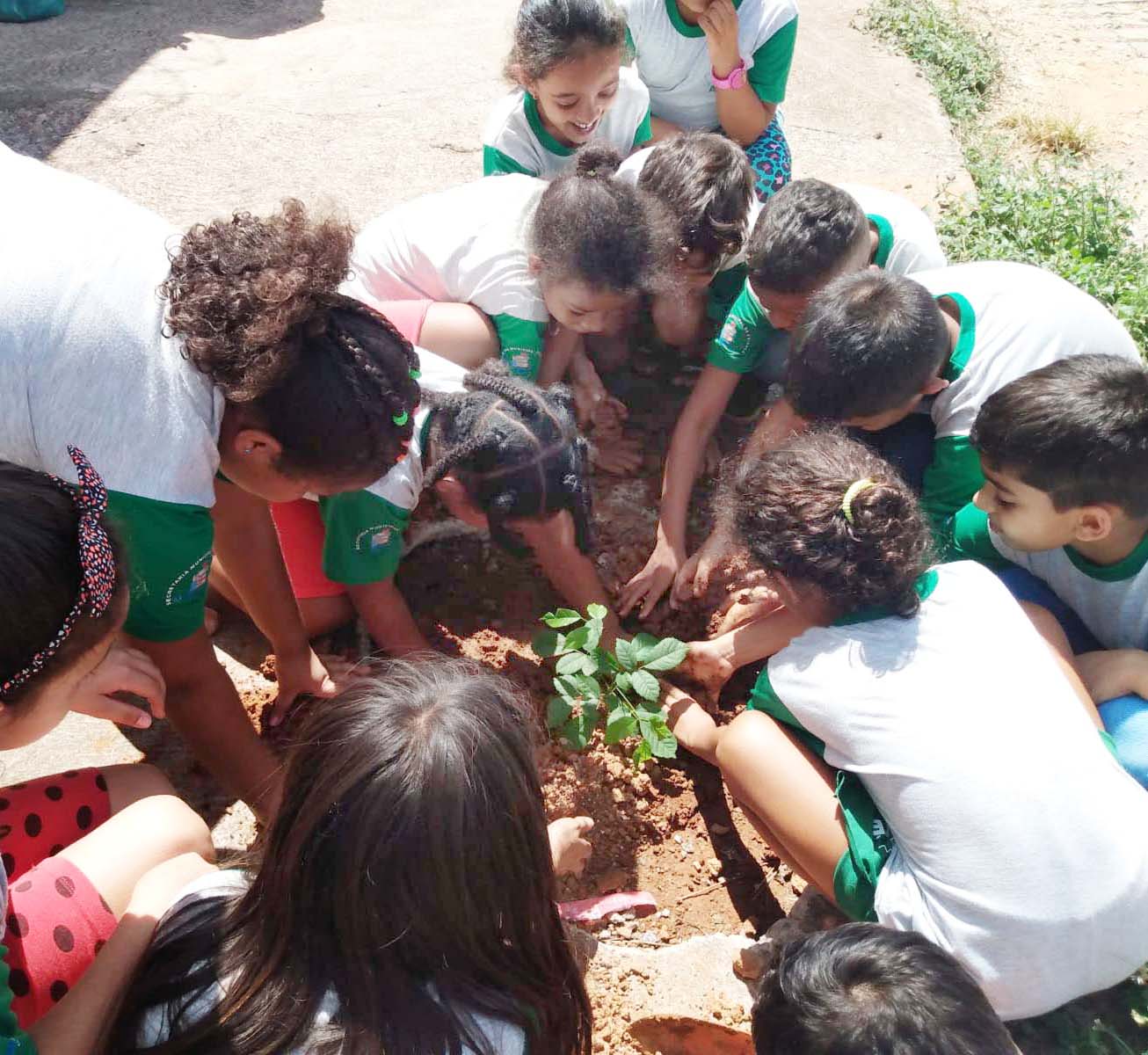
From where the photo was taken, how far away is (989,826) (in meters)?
1.64

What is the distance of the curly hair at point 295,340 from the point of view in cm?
153

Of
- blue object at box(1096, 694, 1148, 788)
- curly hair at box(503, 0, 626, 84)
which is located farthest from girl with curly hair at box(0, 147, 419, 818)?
blue object at box(1096, 694, 1148, 788)

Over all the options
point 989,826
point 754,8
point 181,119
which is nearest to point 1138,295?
point 754,8

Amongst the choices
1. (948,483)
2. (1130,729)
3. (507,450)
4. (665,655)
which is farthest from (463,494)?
(1130,729)

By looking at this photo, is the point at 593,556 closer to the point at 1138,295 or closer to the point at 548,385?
the point at 548,385

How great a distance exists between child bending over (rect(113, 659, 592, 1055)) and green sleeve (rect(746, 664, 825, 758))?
2.94 feet

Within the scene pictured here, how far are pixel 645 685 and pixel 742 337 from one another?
126 cm

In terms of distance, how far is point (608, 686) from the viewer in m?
2.12

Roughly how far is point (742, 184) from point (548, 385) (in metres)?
0.82

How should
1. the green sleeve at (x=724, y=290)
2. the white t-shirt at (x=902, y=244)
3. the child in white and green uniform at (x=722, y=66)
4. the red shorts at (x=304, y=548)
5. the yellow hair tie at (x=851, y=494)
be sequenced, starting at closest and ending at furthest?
the yellow hair tie at (x=851, y=494)
the red shorts at (x=304, y=548)
the white t-shirt at (x=902, y=244)
the green sleeve at (x=724, y=290)
the child in white and green uniform at (x=722, y=66)

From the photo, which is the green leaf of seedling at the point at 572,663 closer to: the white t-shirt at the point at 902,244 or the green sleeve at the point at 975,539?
the green sleeve at the point at 975,539

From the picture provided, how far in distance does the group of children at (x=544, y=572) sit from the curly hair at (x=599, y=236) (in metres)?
0.01

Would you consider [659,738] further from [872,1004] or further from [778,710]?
[872,1004]

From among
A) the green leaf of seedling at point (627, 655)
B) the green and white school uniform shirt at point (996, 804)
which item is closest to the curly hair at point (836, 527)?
the green and white school uniform shirt at point (996, 804)
